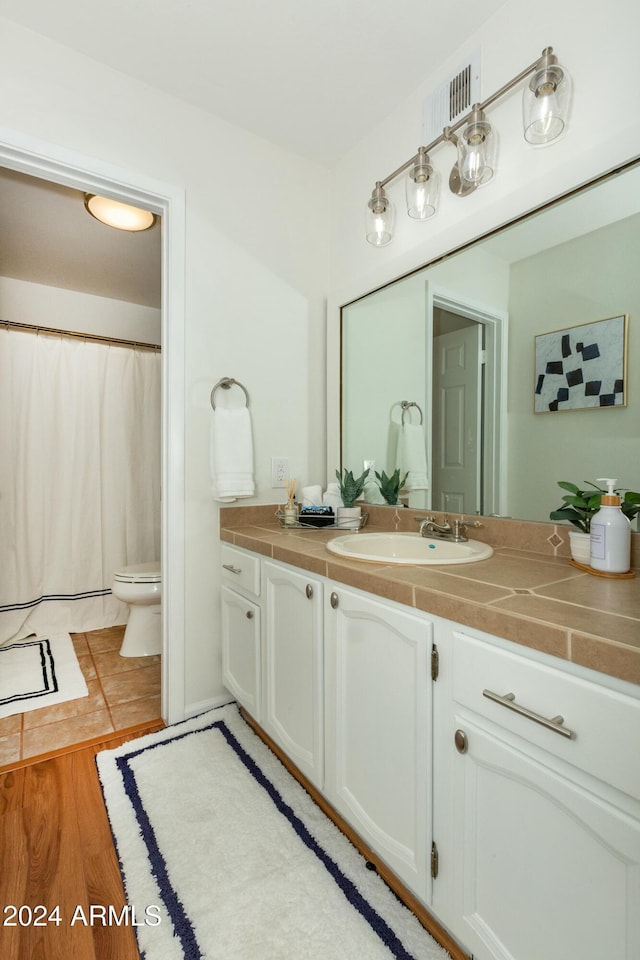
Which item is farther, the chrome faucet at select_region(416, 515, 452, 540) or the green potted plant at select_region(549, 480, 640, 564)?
the chrome faucet at select_region(416, 515, 452, 540)

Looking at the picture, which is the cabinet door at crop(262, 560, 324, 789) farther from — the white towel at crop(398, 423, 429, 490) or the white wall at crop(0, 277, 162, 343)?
the white wall at crop(0, 277, 162, 343)

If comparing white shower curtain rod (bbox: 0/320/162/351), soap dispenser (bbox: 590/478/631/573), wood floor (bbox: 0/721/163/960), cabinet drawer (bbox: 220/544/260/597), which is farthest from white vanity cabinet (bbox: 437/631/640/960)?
white shower curtain rod (bbox: 0/320/162/351)

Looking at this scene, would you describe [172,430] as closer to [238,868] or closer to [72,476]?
[238,868]

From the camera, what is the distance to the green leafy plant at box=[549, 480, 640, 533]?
3.63 feet

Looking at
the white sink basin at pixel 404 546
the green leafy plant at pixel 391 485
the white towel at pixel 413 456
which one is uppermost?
the white towel at pixel 413 456

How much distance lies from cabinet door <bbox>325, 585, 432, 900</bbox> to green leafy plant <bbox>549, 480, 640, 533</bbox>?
21.4 inches

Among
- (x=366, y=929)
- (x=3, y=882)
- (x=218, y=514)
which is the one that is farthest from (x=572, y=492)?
(x=3, y=882)

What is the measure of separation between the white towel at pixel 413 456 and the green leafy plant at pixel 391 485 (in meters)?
0.02

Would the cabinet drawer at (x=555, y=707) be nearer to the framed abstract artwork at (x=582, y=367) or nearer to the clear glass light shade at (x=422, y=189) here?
the framed abstract artwork at (x=582, y=367)

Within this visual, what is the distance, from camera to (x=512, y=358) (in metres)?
1.41

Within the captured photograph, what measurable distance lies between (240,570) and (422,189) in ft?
4.92

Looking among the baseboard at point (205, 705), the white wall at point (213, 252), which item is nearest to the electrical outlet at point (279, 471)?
the white wall at point (213, 252)

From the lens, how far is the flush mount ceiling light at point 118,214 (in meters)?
2.15

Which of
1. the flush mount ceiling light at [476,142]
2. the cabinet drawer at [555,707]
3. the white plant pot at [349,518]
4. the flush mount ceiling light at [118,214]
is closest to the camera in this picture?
the cabinet drawer at [555,707]
